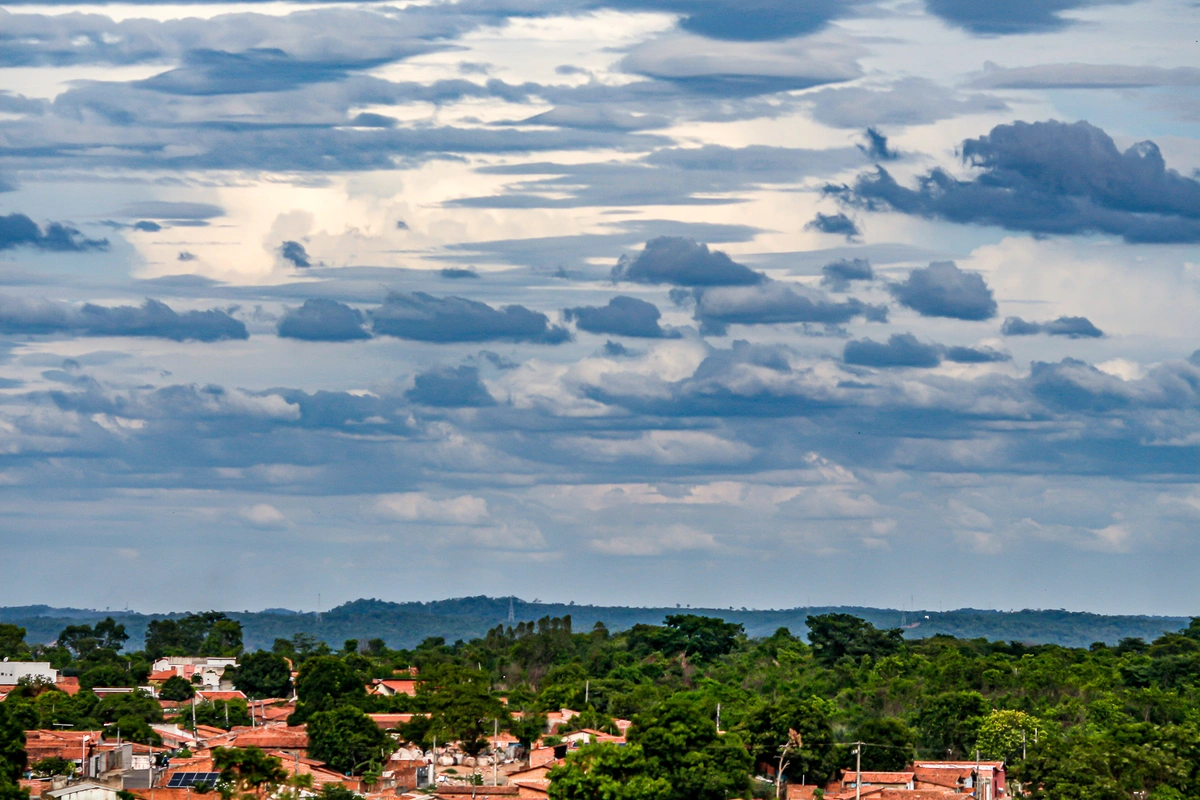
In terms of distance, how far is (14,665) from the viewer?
349ft

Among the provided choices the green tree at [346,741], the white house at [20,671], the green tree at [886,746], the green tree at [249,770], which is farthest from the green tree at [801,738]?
Answer: the white house at [20,671]

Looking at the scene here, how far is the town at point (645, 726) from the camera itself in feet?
189

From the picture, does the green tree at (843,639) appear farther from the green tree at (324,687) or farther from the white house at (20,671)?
the white house at (20,671)

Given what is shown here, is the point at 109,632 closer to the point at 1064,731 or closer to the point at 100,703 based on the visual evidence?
the point at 100,703

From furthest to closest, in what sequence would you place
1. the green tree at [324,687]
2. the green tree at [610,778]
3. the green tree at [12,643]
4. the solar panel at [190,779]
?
the green tree at [12,643] < the green tree at [324,687] < the solar panel at [190,779] < the green tree at [610,778]

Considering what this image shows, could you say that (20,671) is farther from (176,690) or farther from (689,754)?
(689,754)

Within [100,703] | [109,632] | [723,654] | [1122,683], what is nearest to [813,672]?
[723,654]

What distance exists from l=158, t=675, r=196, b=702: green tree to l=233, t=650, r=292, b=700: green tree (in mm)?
6161

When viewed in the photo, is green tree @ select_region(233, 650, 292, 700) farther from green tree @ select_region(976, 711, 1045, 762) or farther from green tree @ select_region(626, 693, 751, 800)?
green tree @ select_region(626, 693, 751, 800)

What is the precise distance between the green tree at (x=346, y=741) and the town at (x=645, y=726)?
0.32 feet

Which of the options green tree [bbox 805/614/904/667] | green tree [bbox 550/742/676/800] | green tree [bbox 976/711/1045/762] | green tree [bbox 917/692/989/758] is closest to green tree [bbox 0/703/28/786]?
green tree [bbox 550/742/676/800]

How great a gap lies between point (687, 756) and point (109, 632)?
353 ft

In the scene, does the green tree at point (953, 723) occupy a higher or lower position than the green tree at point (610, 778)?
higher

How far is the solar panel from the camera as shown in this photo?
62.1 m
